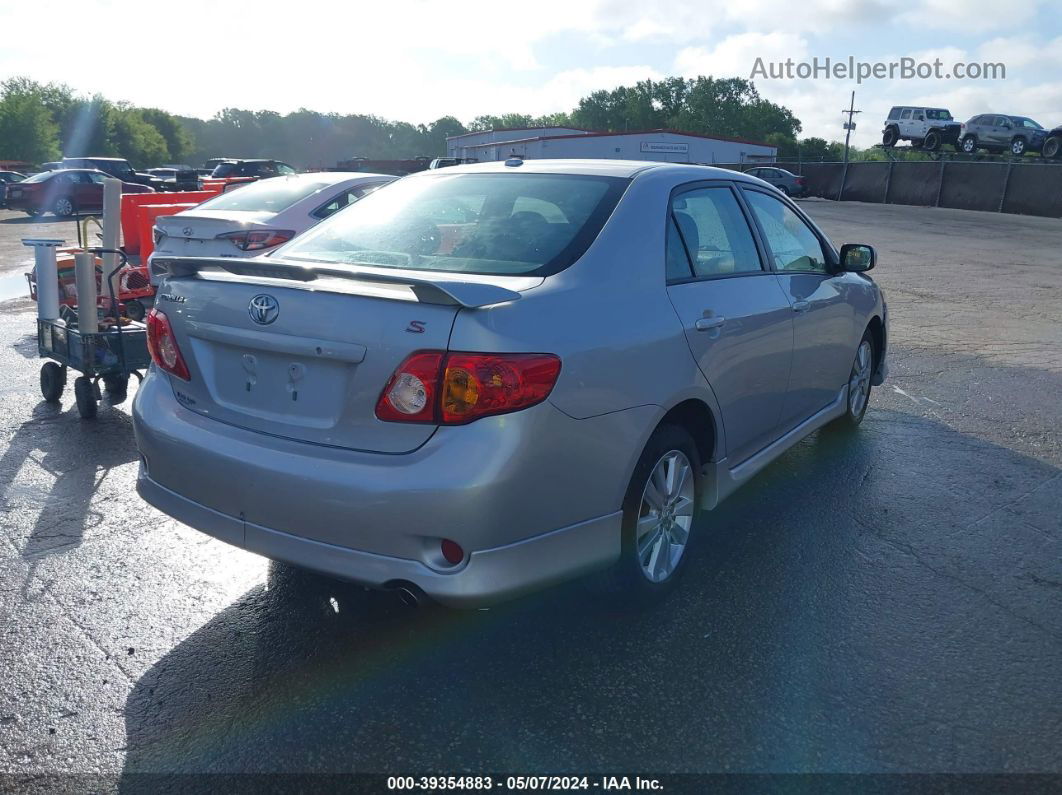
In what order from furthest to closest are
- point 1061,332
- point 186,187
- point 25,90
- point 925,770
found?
1. point 25,90
2. point 186,187
3. point 1061,332
4. point 925,770

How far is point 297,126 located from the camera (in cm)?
19475

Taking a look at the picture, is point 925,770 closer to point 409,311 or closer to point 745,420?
point 745,420

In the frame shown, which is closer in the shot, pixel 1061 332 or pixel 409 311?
pixel 409 311

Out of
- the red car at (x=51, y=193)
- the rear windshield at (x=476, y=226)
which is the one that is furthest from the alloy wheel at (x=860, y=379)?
the red car at (x=51, y=193)

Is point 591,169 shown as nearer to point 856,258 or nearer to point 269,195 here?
point 856,258

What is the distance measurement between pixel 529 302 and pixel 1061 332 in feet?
31.9

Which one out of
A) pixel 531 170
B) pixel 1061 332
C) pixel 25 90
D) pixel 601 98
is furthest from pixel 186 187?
pixel 601 98

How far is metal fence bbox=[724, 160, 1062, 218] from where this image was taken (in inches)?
1265

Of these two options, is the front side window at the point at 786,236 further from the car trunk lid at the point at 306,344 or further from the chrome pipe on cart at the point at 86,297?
the chrome pipe on cart at the point at 86,297

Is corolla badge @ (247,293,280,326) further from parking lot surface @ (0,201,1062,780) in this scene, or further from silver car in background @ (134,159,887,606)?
parking lot surface @ (0,201,1062,780)

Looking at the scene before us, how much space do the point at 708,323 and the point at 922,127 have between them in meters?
44.2

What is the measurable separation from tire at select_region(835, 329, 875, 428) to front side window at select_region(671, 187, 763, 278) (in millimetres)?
1761

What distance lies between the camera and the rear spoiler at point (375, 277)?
2.91 meters

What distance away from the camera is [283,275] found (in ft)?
10.7
